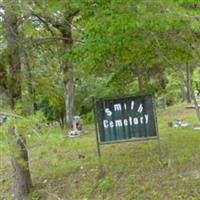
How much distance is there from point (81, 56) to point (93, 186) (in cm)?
182

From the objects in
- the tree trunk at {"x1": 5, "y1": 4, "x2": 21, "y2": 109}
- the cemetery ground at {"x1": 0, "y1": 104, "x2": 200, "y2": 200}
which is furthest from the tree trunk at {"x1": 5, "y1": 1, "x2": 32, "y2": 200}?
the cemetery ground at {"x1": 0, "y1": 104, "x2": 200, "y2": 200}

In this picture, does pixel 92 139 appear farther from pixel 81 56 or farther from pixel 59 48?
pixel 81 56

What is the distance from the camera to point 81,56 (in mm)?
5551

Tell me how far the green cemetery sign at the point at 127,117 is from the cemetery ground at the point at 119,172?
0.47 m

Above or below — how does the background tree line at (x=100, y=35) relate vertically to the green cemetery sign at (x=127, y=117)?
above

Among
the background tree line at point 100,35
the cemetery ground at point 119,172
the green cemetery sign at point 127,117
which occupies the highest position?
the background tree line at point 100,35

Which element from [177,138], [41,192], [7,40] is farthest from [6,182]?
[177,138]

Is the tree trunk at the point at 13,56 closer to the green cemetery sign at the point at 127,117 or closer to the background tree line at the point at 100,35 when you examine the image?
the background tree line at the point at 100,35

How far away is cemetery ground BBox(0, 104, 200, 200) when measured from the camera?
5.07 m

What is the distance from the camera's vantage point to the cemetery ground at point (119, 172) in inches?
199

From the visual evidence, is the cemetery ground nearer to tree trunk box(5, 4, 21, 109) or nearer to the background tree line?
the background tree line

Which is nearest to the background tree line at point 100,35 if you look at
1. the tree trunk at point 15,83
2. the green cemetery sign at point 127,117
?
the tree trunk at point 15,83

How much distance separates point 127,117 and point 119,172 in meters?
0.80

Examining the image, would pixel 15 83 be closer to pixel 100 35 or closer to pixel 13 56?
pixel 13 56
